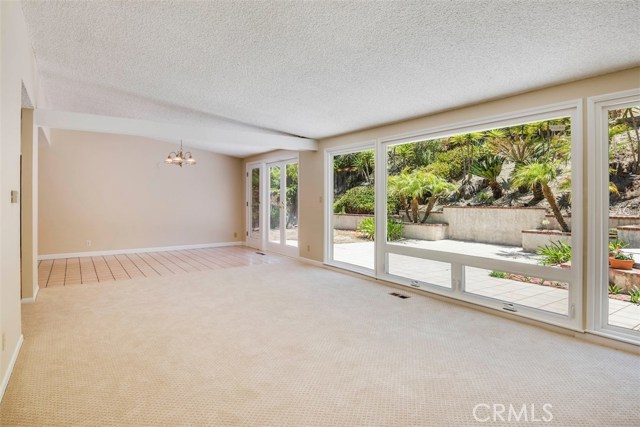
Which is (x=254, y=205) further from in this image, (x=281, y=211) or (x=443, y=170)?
(x=443, y=170)

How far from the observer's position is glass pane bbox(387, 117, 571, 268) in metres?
3.39

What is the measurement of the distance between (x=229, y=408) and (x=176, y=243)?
22.4ft

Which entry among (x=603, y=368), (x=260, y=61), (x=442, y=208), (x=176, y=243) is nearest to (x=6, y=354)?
(x=260, y=61)

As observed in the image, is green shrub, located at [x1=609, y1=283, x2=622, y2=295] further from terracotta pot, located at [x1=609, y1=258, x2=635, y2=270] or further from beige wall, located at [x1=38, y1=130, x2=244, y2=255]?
beige wall, located at [x1=38, y1=130, x2=244, y2=255]

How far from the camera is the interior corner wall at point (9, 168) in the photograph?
2.18 metres

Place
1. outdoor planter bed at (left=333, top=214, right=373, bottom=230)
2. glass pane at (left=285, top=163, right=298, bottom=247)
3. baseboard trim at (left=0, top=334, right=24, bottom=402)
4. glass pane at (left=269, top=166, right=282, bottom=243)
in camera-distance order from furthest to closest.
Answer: glass pane at (left=269, top=166, right=282, bottom=243) < glass pane at (left=285, top=163, right=298, bottom=247) < outdoor planter bed at (left=333, top=214, right=373, bottom=230) < baseboard trim at (left=0, top=334, right=24, bottom=402)

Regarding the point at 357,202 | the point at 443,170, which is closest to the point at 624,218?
the point at 443,170

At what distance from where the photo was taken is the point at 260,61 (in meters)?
3.29

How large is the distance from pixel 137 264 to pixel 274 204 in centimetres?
291

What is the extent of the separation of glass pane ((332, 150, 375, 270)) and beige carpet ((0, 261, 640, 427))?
5.37ft

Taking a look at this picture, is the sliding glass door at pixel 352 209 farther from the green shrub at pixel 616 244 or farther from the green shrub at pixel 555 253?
the green shrub at pixel 616 244

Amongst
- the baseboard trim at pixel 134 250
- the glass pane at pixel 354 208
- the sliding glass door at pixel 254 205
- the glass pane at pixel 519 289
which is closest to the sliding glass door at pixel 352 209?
the glass pane at pixel 354 208
